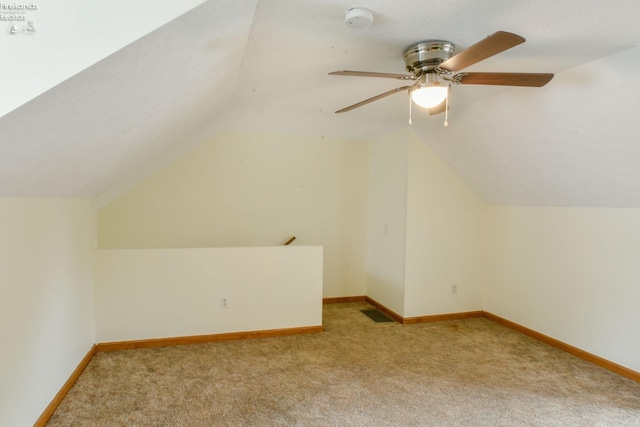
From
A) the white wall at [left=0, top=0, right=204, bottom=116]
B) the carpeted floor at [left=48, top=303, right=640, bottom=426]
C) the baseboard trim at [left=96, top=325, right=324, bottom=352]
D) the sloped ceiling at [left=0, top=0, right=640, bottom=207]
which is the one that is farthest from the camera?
the baseboard trim at [left=96, top=325, right=324, bottom=352]

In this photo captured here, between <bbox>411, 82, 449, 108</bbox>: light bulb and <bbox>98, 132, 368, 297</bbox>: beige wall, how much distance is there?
2.53 metres

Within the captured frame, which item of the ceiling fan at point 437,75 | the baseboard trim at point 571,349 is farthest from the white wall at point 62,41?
the baseboard trim at point 571,349

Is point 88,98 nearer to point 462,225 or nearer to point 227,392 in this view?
point 227,392

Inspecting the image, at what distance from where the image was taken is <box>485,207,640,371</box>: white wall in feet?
9.01

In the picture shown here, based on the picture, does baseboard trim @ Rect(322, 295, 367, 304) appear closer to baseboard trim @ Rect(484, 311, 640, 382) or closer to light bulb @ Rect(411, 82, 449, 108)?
baseboard trim @ Rect(484, 311, 640, 382)

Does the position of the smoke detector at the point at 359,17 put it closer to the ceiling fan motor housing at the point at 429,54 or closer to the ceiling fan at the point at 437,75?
the ceiling fan at the point at 437,75

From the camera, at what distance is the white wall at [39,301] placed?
5.48 feet

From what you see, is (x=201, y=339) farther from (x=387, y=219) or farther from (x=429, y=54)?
(x=429, y=54)

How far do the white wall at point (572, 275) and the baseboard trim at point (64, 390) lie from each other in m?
4.06

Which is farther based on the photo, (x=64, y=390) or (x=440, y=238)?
(x=440, y=238)

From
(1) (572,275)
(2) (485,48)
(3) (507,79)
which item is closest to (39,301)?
(2) (485,48)

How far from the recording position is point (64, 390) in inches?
90.6

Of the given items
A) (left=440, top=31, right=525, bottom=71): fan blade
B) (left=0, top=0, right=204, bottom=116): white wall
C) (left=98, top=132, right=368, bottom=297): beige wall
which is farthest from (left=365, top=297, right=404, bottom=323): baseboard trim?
(left=0, top=0, right=204, bottom=116): white wall

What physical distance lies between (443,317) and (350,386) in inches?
74.9
